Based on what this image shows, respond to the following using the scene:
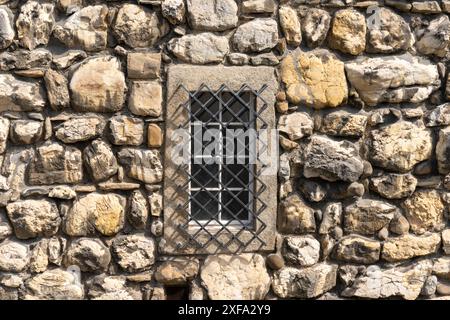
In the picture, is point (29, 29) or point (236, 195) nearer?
point (29, 29)

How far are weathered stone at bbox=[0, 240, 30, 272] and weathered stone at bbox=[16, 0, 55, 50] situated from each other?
1279 mm

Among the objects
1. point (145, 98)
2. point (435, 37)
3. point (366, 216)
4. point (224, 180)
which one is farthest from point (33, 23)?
point (435, 37)

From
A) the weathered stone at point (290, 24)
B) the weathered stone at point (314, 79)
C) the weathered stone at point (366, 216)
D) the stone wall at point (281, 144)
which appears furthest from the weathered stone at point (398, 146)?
the weathered stone at point (290, 24)

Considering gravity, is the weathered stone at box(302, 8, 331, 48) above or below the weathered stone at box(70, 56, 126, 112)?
above

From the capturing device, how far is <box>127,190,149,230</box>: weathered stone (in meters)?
3.54

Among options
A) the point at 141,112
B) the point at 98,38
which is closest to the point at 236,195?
the point at 141,112

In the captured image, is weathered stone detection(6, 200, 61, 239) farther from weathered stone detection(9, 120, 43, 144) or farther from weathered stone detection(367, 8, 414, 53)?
weathered stone detection(367, 8, 414, 53)

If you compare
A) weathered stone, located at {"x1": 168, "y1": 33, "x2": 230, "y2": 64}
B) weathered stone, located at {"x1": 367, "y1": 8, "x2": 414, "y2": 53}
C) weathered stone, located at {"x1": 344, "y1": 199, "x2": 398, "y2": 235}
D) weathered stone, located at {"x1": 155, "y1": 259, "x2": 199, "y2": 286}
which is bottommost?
weathered stone, located at {"x1": 155, "y1": 259, "x2": 199, "y2": 286}

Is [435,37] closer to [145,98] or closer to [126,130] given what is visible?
[145,98]

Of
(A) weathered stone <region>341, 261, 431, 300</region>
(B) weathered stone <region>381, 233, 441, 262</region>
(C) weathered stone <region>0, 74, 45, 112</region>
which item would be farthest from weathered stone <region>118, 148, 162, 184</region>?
(B) weathered stone <region>381, 233, 441, 262</region>

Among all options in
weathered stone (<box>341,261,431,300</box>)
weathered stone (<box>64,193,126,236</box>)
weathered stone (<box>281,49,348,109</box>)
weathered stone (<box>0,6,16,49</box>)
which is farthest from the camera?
weathered stone (<box>341,261,431,300</box>)

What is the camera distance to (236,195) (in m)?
3.70

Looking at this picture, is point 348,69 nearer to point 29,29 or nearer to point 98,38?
point 98,38

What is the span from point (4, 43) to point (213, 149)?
1.50m
